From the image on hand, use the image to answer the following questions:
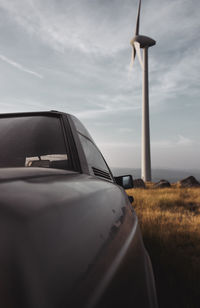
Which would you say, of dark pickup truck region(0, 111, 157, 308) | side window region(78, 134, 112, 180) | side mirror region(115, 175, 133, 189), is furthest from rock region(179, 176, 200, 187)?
dark pickup truck region(0, 111, 157, 308)

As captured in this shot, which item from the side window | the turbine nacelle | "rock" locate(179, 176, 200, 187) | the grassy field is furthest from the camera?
the turbine nacelle

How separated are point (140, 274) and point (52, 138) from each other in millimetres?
879

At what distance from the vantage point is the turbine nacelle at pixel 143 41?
23.6m

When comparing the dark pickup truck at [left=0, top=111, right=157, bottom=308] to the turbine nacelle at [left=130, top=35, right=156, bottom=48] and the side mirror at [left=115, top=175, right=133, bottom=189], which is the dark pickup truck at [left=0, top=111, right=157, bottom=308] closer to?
the side mirror at [left=115, top=175, right=133, bottom=189]

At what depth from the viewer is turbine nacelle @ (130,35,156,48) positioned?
23.6 metres

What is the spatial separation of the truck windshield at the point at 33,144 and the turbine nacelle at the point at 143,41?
25.5 m

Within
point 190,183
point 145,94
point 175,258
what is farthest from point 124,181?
point 145,94

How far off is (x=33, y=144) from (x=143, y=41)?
26.2m

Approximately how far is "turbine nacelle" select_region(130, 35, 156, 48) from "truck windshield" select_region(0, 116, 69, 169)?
25497mm

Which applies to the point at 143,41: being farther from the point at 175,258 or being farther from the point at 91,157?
the point at 91,157

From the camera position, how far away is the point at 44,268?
1.34 ft

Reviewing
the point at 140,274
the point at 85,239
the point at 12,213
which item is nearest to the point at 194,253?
the point at 140,274

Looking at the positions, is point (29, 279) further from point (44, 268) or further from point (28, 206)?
point (28, 206)

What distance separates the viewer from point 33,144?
4.27 feet
